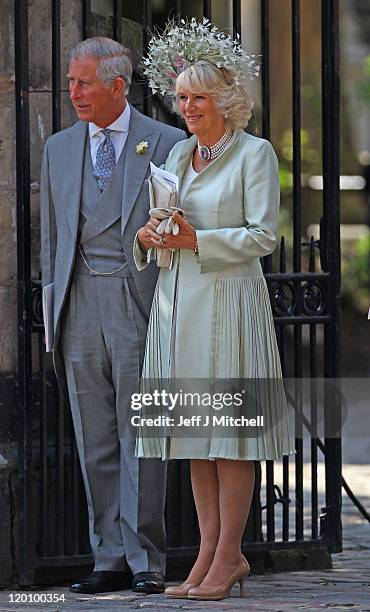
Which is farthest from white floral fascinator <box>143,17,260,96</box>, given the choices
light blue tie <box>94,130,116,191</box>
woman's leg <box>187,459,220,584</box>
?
woman's leg <box>187,459,220,584</box>

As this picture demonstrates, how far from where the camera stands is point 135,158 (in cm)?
590

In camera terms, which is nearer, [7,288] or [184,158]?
[184,158]

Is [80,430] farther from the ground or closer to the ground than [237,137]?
closer to the ground

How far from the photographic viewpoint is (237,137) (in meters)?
5.66

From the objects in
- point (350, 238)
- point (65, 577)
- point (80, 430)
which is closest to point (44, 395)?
point (80, 430)

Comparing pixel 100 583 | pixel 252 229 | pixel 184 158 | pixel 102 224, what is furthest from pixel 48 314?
pixel 100 583

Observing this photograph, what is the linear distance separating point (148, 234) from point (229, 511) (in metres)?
1.03

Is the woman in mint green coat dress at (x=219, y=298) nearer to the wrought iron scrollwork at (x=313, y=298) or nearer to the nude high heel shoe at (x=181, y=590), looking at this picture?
the nude high heel shoe at (x=181, y=590)

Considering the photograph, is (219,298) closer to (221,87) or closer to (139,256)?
(139,256)

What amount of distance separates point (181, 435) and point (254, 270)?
652mm

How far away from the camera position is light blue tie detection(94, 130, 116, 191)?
5.92 m

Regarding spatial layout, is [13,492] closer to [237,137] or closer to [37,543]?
[37,543]

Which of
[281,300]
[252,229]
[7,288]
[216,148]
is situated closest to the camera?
[252,229]

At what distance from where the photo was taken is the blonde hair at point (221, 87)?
18.2ft
